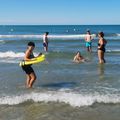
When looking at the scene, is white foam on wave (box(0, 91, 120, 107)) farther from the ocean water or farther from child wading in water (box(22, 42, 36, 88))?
child wading in water (box(22, 42, 36, 88))

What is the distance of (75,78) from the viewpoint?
1258 cm

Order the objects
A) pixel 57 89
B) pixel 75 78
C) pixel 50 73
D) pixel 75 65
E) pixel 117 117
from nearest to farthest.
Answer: pixel 117 117 < pixel 57 89 < pixel 75 78 < pixel 50 73 < pixel 75 65

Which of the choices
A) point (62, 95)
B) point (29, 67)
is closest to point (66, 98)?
point (62, 95)

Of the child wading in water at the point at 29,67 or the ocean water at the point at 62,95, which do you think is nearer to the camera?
the ocean water at the point at 62,95

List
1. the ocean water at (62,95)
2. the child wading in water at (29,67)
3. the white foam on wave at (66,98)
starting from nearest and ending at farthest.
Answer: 1. the ocean water at (62,95)
2. the white foam on wave at (66,98)
3. the child wading in water at (29,67)

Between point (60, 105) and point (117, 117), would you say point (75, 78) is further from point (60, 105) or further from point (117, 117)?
point (117, 117)

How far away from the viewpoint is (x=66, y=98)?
366 inches

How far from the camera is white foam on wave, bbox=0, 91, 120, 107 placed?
9.05 meters

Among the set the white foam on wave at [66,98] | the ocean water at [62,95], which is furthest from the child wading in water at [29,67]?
the white foam on wave at [66,98]

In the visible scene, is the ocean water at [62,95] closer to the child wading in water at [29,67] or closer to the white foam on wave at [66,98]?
the white foam on wave at [66,98]

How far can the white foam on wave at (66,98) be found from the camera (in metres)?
9.05

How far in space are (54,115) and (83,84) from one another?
11.5 ft

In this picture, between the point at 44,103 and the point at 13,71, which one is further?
the point at 13,71

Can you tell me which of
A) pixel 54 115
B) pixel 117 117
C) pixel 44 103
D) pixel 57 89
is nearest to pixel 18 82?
pixel 57 89
